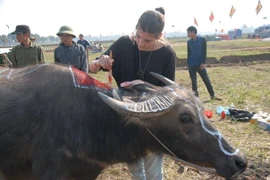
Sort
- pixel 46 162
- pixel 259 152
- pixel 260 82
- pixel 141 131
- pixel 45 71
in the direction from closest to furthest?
pixel 46 162 → pixel 141 131 → pixel 45 71 → pixel 259 152 → pixel 260 82

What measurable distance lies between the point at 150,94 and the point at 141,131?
43 centimetres

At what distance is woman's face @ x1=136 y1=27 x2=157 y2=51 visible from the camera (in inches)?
128

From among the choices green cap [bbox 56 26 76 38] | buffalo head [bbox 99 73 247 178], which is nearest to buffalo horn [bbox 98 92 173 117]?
buffalo head [bbox 99 73 247 178]

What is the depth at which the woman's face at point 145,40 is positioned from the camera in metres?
3.25

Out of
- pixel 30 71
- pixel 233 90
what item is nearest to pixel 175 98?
pixel 30 71

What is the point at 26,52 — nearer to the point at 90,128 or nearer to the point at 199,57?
the point at 90,128

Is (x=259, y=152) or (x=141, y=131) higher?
(x=141, y=131)

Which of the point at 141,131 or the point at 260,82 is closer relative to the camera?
the point at 141,131

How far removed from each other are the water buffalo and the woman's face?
1.56 ft

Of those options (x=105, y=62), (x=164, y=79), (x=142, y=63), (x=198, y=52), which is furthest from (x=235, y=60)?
(x=105, y=62)

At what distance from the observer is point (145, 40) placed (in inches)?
132

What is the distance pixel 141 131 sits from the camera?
3203 mm

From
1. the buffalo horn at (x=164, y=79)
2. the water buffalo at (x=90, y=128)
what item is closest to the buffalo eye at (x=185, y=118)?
the water buffalo at (x=90, y=128)

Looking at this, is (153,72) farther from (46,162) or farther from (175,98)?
(46,162)
